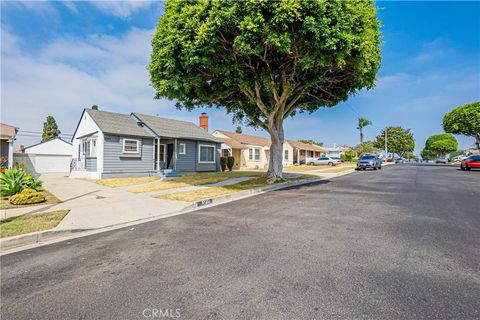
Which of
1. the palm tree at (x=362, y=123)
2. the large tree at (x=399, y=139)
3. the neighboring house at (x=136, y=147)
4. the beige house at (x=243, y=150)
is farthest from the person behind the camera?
the large tree at (x=399, y=139)

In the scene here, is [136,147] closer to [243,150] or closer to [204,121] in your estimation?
[204,121]

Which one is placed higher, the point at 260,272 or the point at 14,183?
the point at 14,183

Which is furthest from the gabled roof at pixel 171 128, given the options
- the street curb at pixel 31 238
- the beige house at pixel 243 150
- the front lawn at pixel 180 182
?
the street curb at pixel 31 238

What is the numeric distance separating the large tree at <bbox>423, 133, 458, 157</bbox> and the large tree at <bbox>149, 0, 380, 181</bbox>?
83.2 metres

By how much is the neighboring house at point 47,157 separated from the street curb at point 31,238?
92.0ft

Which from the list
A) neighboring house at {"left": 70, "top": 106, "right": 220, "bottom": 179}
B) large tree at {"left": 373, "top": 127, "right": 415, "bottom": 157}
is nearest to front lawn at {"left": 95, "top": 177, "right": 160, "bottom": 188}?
neighboring house at {"left": 70, "top": 106, "right": 220, "bottom": 179}

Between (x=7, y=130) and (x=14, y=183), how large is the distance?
1132 cm

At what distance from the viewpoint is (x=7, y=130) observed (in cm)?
1848

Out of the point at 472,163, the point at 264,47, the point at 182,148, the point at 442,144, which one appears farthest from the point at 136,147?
the point at 442,144

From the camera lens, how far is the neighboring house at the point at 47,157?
28.0 metres

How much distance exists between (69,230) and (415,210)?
364 inches

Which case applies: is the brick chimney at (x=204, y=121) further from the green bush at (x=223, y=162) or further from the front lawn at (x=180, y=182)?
the front lawn at (x=180, y=182)

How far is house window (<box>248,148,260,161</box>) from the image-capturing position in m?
34.0

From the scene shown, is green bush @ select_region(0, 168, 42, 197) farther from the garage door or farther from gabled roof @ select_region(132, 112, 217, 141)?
the garage door
